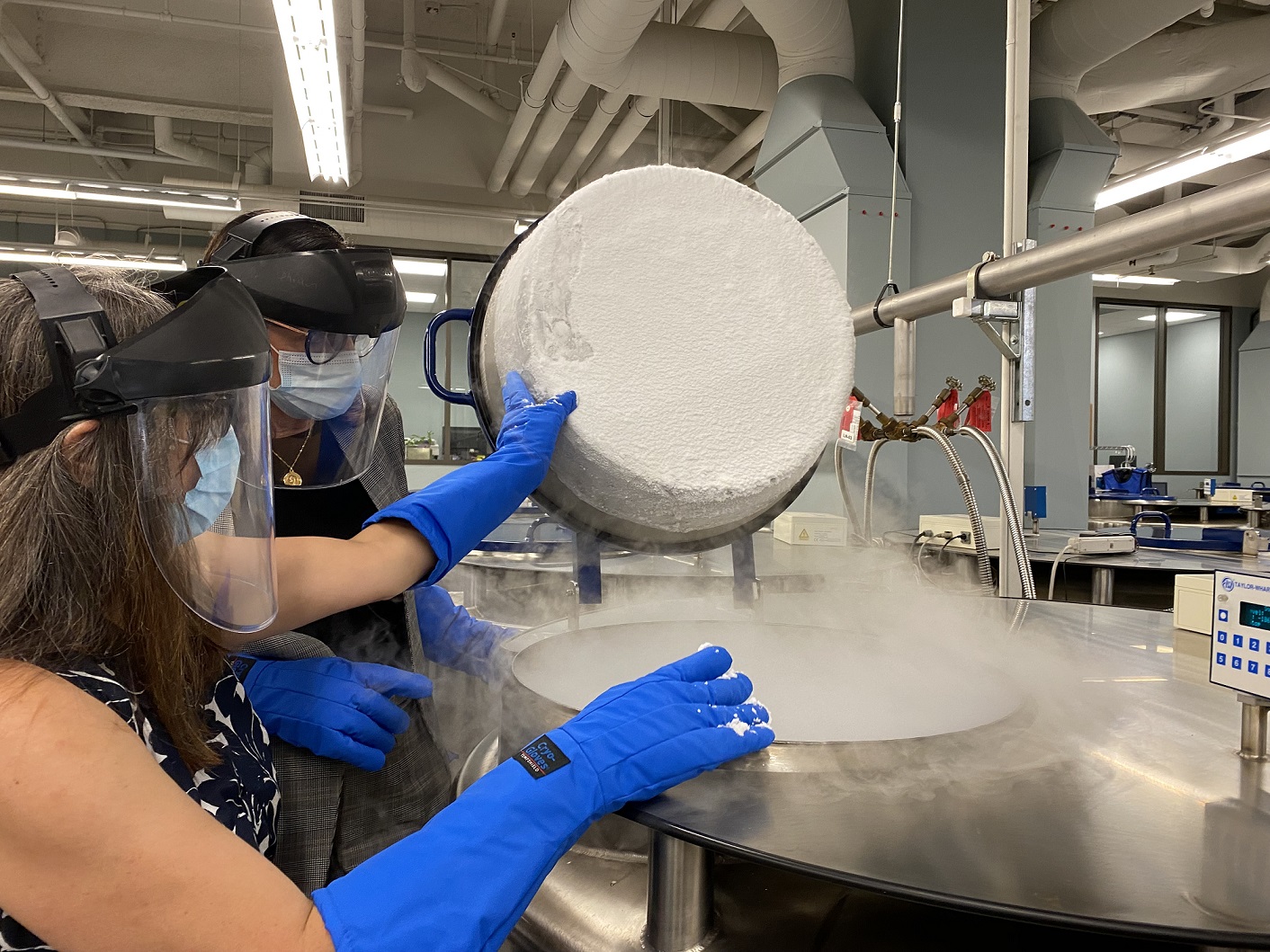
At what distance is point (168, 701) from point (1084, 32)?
465 cm

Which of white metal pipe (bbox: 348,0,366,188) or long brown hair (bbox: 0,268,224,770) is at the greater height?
white metal pipe (bbox: 348,0,366,188)

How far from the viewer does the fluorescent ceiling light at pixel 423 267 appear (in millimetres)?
8641

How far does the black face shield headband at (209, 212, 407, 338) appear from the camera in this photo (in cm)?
95

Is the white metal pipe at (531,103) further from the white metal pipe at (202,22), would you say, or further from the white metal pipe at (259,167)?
the white metal pipe at (259,167)

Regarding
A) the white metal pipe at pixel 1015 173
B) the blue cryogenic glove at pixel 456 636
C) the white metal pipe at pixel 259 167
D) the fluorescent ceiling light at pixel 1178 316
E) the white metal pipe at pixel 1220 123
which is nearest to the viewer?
the blue cryogenic glove at pixel 456 636

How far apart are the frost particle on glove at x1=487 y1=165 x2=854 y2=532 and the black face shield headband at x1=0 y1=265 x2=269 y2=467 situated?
30 cm

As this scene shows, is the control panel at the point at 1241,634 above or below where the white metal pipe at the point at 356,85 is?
below

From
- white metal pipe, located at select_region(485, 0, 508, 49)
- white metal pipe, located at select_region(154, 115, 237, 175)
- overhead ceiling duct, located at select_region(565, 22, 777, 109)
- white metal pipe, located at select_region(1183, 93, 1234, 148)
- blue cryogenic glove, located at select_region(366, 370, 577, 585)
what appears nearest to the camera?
blue cryogenic glove, located at select_region(366, 370, 577, 585)

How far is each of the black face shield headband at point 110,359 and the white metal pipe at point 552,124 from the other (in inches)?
158

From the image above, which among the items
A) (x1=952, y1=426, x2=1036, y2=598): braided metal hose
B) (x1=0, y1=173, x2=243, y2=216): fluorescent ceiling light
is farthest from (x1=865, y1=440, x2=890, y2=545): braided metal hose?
(x1=0, y1=173, x2=243, y2=216): fluorescent ceiling light

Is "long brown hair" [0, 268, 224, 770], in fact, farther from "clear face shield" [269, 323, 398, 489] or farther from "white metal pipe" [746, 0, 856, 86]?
"white metal pipe" [746, 0, 856, 86]

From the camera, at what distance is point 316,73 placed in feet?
11.3

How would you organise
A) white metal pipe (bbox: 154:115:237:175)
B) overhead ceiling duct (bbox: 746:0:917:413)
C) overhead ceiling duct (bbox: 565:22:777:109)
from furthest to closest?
1. white metal pipe (bbox: 154:115:237:175)
2. overhead ceiling duct (bbox: 565:22:777:109)
3. overhead ceiling duct (bbox: 746:0:917:413)

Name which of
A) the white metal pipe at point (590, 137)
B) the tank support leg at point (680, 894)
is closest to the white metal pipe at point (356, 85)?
the white metal pipe at point (590, 137)
